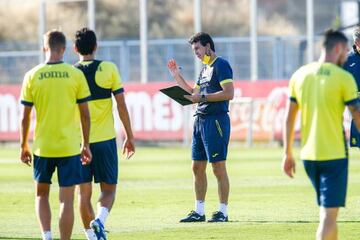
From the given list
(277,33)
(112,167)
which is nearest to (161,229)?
(112,167)

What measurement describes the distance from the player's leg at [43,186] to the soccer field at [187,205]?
6.19 ft

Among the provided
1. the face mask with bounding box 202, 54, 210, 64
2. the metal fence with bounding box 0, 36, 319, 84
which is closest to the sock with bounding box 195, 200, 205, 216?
the face mask with bounding box 202, 54, 210, 64

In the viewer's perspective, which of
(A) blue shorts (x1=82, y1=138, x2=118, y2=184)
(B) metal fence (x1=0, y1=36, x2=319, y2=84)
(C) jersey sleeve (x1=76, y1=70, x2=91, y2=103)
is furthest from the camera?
(B) metal fence (x1=0, y1=36, x2=319, y2=84)

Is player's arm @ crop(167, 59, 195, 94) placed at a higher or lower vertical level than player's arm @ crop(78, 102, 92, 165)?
higher

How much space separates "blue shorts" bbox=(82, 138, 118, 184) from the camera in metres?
12.9

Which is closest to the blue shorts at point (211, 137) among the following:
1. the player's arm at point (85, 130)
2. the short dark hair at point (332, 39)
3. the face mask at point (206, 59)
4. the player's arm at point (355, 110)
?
the face mask at point (206, 59)

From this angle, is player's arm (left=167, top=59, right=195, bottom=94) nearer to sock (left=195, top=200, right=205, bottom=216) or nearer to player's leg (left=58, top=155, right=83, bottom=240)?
sock (left=195, top=200, right=205, bottom=216)

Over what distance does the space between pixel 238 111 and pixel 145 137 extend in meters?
3.13

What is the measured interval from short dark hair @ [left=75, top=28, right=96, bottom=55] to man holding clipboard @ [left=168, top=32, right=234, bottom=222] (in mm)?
2694

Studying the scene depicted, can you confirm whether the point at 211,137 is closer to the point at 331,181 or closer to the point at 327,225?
the point at 331,181

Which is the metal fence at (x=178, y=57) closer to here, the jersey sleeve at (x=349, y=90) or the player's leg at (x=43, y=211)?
the player's leg at (x=43, y=211)

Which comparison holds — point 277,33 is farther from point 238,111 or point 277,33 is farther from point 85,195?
point 85,195

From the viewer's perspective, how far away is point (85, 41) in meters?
12.7

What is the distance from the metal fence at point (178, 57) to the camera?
1556 inches
